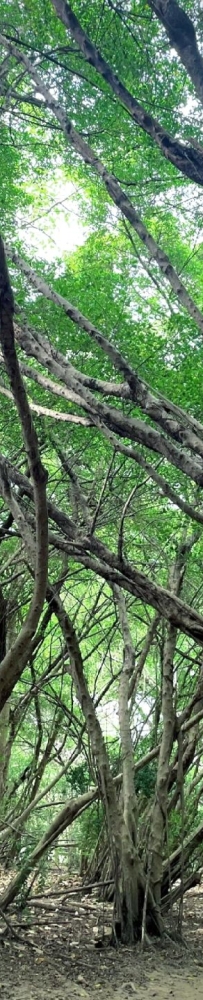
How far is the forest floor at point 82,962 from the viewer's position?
4.51m

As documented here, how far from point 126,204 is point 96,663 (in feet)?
24.1

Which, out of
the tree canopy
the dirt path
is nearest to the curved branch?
the tree canopy

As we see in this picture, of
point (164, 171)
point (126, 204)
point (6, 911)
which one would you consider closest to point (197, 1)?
point (126, 204)

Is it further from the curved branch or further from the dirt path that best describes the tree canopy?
the dirt path

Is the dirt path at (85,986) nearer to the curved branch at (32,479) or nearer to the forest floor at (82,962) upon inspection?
the forest floor at (82,962)

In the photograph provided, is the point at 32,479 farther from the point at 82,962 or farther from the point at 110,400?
the point at 82,962

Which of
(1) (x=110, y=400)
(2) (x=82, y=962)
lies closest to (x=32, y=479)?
(1) (x=110, y=400)

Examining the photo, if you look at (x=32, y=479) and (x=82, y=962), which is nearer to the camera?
(x=32, y=479)

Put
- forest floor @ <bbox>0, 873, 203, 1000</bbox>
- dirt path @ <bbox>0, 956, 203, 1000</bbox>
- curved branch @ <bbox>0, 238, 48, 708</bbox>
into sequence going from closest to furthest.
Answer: curved branch @ <bbox>0, 238, 48, 708</bbox>
dirt path @ <bbox>0, 956, 203, 1000</bbox>
forest floor @ <bbox>0, 873, 203, 1000</bbox>

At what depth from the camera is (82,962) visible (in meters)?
5.10

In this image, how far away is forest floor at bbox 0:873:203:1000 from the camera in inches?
178

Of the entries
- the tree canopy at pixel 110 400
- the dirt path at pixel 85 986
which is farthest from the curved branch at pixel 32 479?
the dirt path at pixel 85 986

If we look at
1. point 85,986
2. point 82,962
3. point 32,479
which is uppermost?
point 32,479

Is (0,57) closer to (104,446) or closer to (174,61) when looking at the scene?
(174,61)
